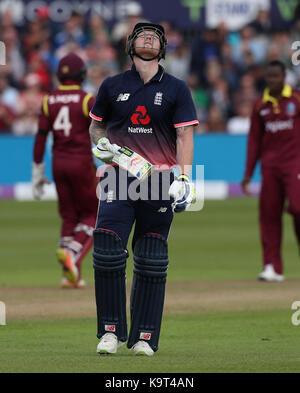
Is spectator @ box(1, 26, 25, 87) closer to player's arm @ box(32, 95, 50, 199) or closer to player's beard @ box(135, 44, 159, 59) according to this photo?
player's arm @ box(32, 95, 50, 199)

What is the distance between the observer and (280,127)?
41.2 feet

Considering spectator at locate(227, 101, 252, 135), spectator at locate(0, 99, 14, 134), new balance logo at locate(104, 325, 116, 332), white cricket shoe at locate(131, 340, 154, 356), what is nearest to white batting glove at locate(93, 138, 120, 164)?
new balance logo at locate(104, 325, 116, 332)

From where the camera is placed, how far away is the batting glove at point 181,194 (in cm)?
750

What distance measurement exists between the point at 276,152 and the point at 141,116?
503 centimetres

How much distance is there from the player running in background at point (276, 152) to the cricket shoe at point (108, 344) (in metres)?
5.03

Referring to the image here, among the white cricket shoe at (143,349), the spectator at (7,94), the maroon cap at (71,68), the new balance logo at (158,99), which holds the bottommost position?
the white cricket shoe at (143,349)

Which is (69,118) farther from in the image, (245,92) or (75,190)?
(245,92)

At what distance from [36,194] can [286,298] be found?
3160 millimetres

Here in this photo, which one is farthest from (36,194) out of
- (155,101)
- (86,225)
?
(155,101)

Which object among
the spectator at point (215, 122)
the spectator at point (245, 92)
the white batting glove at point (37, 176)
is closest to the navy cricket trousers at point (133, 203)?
the white batting glove at point (37, 176)

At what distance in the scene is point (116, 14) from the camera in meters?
26.4

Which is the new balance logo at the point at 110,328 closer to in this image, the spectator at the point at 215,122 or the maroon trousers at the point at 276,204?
the maroon trousers at the point at 276,204

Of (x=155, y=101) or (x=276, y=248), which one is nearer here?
(x=155, y=101)
